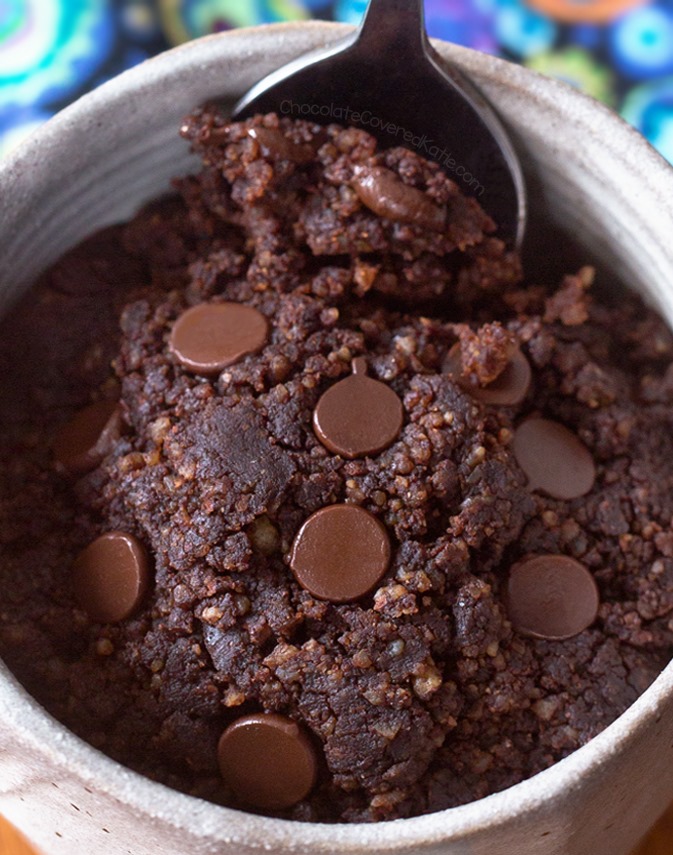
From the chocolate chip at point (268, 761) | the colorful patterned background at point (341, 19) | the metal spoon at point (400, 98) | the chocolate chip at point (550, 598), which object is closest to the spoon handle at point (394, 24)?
the metal spoon at point (400, 98)

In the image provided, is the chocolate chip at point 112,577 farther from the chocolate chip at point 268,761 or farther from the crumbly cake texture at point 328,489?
the chocolate chip at point 268,761

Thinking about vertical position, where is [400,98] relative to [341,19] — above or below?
above

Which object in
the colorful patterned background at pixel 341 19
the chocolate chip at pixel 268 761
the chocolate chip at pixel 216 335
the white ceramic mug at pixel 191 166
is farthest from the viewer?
the colorful patterned background at pixel 341 19

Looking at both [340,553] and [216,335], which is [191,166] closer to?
[216,335]

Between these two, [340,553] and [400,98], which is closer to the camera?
[340,553]

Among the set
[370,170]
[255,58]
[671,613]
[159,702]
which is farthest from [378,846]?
[255,58]

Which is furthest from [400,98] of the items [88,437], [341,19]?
[341,19]

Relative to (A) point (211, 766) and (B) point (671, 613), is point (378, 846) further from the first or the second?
(B) point (671, 613)
